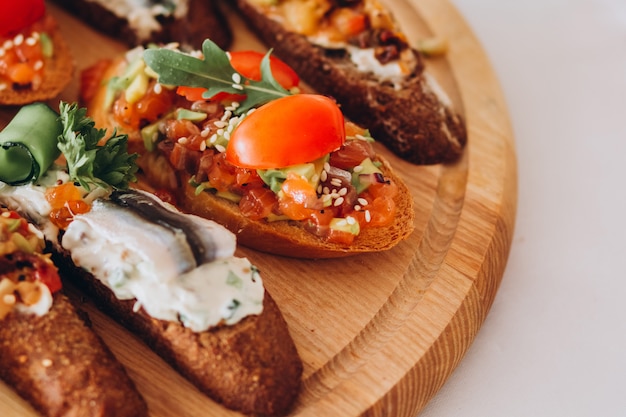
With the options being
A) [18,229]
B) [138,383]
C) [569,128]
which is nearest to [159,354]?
[138,383]

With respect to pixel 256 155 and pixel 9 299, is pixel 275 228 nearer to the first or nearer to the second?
pixel 256 155

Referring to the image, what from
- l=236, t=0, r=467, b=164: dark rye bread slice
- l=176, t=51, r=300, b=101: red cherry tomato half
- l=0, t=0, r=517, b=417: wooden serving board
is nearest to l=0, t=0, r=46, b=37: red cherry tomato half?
l=0, t=0, r=517, b=417: wooden serving board

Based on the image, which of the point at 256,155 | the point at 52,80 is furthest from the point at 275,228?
the point at 52,80

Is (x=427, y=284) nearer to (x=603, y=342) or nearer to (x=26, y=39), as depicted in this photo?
(x=603, y=342)

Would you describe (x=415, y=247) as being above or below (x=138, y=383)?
above

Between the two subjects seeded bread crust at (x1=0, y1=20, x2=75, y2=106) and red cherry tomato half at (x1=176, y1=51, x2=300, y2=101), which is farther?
seeded bread crust at (x1=0, y1=20, x2=75, y2=106)

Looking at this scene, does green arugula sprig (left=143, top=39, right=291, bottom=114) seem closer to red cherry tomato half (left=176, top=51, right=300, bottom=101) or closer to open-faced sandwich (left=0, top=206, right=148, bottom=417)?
red cherry tomato half (left=176, top=51, right=300, bottom=101)
